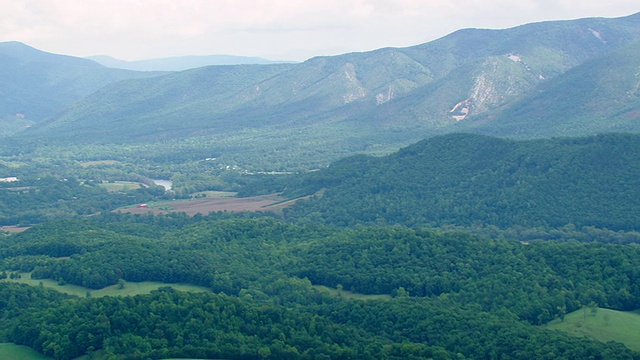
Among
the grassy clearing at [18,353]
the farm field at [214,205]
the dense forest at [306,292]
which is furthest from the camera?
the farm field at [214,205]

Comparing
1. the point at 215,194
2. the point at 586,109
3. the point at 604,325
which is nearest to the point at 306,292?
the point at 604,325

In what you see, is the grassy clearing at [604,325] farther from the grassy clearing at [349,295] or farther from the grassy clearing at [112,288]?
the grassy clearing at [112,288]

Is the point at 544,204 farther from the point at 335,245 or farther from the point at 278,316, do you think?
the point at 278,316

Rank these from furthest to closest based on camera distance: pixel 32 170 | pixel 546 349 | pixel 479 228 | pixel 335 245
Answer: pixel 32 170, pixel 479 228, pixel 335 245, pixel 546 349

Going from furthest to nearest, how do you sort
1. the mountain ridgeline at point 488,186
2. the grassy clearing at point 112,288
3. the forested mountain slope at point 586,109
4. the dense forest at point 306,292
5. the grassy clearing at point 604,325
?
the forested mountain slope at point 586,109
the mountain ridgeline at point 488,186
the grassy clearing at point 112,288
the grassy clearing at point 604,325
the dense forest at point 306,292

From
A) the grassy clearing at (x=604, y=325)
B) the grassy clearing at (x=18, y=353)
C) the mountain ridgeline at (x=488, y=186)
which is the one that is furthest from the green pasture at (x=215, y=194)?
the grassy clearing at (x=18, y=353)

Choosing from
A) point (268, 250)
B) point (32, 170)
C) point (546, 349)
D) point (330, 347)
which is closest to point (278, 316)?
point (330, 347)

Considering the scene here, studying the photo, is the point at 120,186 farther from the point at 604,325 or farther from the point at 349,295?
the point at 604,325
